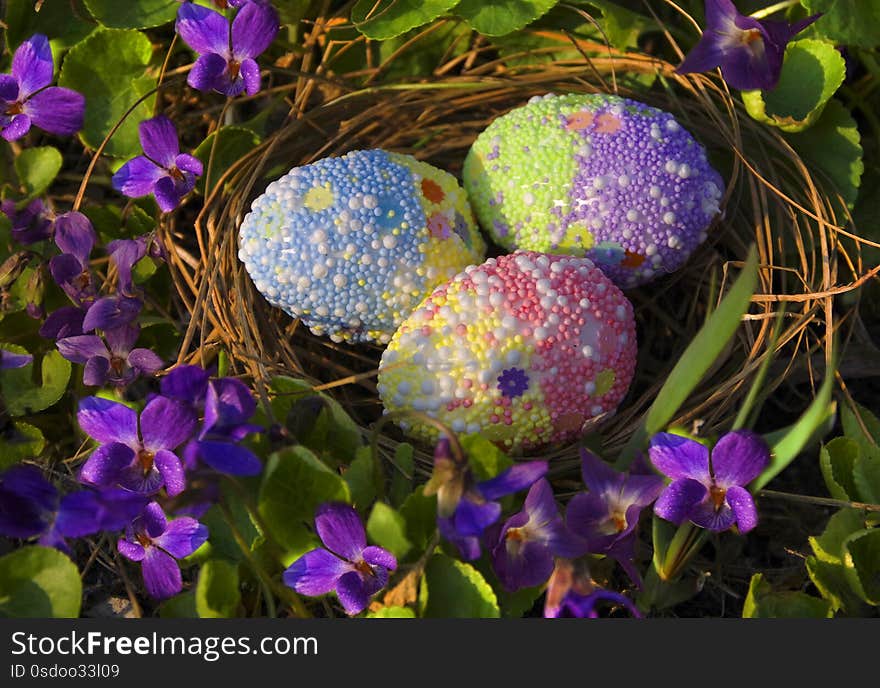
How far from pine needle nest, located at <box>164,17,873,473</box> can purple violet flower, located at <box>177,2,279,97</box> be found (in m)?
0.10

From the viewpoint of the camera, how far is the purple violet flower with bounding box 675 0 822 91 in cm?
116

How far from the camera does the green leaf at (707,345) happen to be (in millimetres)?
883

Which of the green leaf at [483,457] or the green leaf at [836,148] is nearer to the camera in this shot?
the green leaf at [483,457]

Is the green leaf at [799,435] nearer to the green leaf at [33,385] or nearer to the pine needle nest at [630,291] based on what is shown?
the pine needle nest at [630,291]

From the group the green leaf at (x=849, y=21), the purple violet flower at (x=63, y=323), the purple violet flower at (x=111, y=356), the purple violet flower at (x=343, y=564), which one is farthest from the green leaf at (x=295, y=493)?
the green leaf at (x=849, y=21)

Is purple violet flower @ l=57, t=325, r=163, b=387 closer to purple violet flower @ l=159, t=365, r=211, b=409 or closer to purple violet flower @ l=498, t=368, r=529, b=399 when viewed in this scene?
purple violet flower @ l=159, t=365, r=211, b=409

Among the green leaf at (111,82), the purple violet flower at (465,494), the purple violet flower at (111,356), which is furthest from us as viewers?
the green leaf at (111,82)

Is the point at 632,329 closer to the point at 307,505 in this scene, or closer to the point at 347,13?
the point at 307,505

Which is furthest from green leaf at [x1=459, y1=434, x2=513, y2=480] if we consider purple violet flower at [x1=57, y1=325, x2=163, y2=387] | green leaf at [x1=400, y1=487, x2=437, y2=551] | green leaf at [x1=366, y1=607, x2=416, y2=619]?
purple violet flower at [x1=57, y1=325, x2=163, y2=387]

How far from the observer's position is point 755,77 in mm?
1167

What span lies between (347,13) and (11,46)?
472mm

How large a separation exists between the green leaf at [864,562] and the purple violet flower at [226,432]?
608mm

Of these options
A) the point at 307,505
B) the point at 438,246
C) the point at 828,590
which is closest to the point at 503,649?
the point at 307,505

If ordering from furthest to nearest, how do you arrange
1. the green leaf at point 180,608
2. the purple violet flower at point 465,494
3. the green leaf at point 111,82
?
the green leaf at point 111,82 < the green leaf at point 180,608 < the purple violet flower at point 465,494
